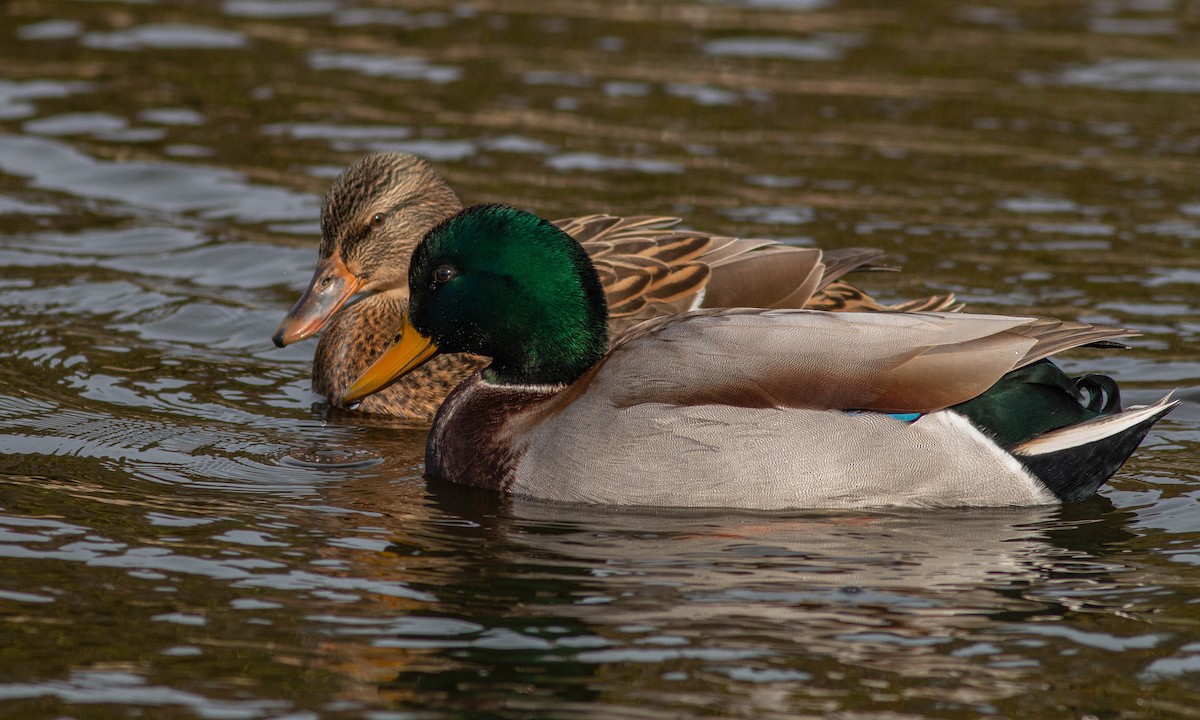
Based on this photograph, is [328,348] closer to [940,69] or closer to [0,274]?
[0,274]

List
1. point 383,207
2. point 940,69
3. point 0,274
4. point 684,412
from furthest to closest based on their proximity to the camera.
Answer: point 940,69 < point 0,274 < point 383,207 < point 684,412

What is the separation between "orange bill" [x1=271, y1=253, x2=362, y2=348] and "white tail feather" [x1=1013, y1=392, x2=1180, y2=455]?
372 cm

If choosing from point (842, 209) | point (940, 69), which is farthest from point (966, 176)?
point (940, 69)

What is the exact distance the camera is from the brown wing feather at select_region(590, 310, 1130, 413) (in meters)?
7.51

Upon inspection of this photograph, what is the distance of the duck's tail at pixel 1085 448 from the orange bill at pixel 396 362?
2.63m

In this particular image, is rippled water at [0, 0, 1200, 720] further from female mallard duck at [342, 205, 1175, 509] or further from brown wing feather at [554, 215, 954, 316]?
brown wing feather at [554, 215, 954, 316]

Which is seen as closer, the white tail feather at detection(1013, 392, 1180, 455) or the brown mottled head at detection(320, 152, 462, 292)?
the white tail feather at detection(1013, 392, 1180, 455)

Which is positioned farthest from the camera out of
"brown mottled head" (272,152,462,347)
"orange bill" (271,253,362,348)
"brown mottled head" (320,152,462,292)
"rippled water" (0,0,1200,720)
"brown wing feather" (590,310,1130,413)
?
"brown mottled head" (320,152,462,292)

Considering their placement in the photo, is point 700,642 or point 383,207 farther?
point 383,207

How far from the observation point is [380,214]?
9914 millimetres

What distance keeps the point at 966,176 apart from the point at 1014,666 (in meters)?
7.82

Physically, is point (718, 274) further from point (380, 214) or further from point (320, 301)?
point (320, 301)

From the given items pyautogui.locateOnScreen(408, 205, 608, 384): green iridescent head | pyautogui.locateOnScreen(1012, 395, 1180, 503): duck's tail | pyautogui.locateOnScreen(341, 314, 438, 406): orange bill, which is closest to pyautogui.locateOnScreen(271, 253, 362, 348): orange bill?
pyautogui.locateOnScreen(341, 314, 438, 406): orange bill

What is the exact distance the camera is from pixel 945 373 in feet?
24.8
